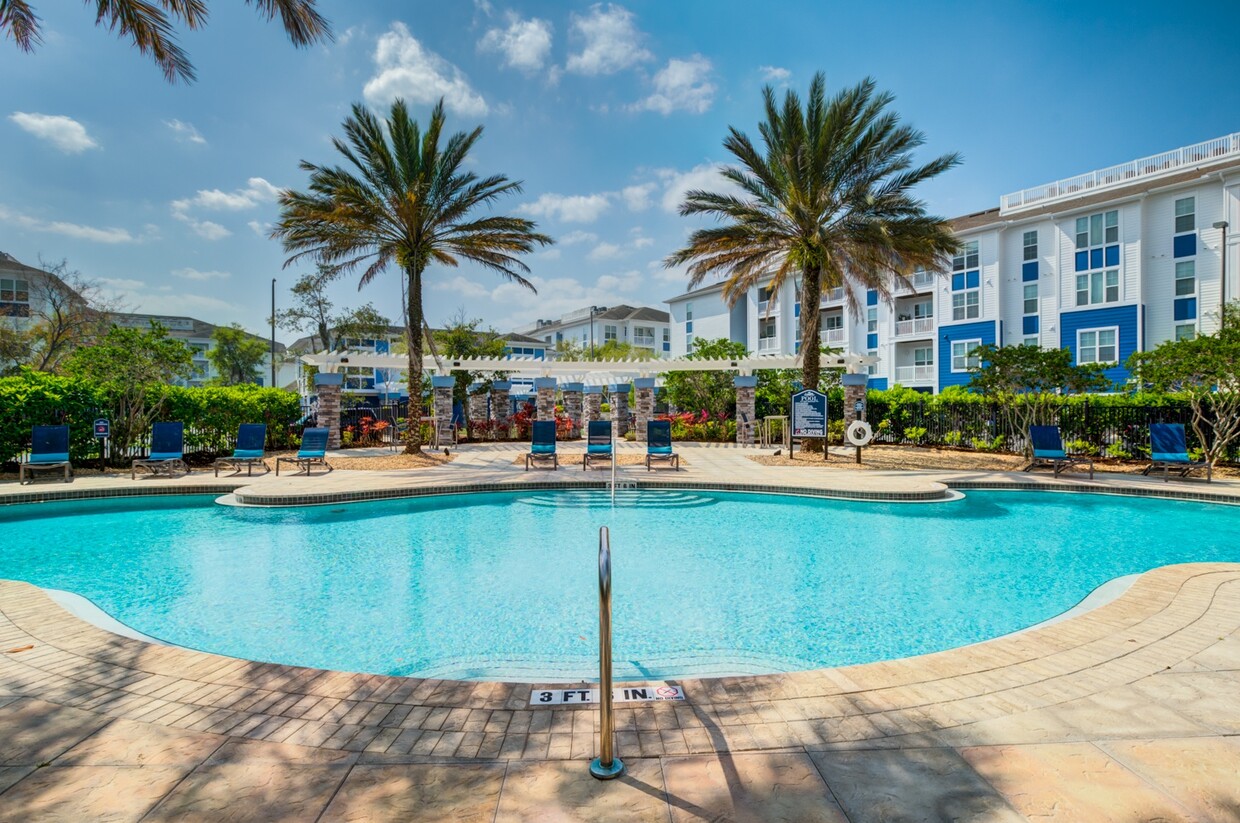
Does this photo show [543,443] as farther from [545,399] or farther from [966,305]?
[966,305]

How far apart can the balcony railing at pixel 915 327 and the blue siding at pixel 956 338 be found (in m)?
1.23

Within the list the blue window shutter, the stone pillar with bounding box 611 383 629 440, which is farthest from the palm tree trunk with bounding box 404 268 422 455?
the blue window shutter

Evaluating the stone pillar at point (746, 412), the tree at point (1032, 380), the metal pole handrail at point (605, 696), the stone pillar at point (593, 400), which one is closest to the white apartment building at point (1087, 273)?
the stone pillar at point (746, 412)

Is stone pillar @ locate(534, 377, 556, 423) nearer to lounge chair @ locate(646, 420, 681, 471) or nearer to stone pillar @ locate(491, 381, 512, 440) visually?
stone pillar @ locate(491, 381, 512, 440)

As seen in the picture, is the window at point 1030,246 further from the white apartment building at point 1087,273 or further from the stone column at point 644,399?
the stone column at point 644,399

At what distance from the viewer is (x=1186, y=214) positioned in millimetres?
27906

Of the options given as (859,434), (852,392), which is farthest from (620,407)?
(859,434)

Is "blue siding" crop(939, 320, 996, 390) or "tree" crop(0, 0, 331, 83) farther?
"blue siding" crop(939, 320, 996, 390)

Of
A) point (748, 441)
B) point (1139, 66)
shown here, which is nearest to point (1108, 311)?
point (1139, 66)

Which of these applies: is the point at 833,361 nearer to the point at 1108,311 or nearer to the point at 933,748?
the point at 1108,311

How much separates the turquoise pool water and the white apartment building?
48.4 feet

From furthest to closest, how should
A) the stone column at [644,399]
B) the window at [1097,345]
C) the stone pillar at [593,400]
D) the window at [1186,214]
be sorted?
the window at [1097,345] < the window at [1186,214] < the stone pillar at [593,400] < the stone column at [644,399]

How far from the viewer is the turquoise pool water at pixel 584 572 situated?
5.04 meters

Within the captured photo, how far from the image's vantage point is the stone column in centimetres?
2262
